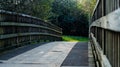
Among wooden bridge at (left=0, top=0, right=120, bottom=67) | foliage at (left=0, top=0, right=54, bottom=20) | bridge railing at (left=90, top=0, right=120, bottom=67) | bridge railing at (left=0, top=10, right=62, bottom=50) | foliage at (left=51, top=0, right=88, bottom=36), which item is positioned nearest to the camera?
bridge railing at (left=90, top=0, right=120, bottom=67)

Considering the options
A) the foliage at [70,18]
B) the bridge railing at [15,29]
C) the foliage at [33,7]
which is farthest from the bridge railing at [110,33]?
the foliage at [70,18]

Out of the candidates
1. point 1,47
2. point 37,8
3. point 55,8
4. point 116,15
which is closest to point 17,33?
point 1,47

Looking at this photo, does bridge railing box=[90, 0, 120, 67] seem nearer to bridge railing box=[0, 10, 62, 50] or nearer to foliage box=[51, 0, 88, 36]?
bridge railing box=[0, 10, 62, 50]

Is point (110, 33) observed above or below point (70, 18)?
above

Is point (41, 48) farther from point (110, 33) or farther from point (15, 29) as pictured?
point (110, 33)

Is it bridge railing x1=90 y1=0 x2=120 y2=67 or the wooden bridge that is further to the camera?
the wooden bridge

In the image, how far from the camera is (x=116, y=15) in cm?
173

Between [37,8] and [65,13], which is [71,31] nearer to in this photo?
[65,13]

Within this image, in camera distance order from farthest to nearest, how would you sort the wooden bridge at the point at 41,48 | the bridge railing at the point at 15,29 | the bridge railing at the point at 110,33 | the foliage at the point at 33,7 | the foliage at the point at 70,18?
the foliage at the point at 70,18, the foliage at the point at 33,7, the bridge railing at the point at 15,29, the wooden bridge at the point at 41,48, the bridge railing at the point at 110,33

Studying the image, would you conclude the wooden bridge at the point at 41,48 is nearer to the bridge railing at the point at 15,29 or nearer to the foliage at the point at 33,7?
the bridge railing at the point at 15,29

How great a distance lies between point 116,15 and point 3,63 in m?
4.88

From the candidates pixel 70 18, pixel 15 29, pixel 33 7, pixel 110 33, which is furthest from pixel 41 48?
pixel 70 18

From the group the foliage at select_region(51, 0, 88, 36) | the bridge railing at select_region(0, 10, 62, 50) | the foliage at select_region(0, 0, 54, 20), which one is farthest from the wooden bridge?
the foliage at select_region(51, 0, 88, 36)

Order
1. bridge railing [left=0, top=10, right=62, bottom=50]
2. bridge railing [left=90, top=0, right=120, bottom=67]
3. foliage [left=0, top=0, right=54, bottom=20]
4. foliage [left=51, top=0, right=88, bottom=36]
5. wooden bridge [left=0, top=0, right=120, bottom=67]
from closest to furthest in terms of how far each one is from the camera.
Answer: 1. bridge railing [left=90, top=0, right=120, bottom=67]
2. wooden bridge [left=0, top=0, right=120, bottom=67]
3. bridge railing [left=0, top=10, right=62, bottom=50]
4. foliage [left=0, top=0, right=54, bottom=20]
5. foliage [left=51, top=0, right=88, bottom=36]
